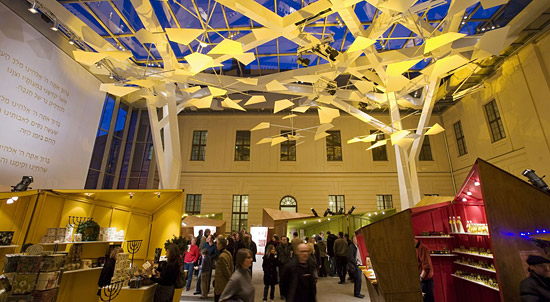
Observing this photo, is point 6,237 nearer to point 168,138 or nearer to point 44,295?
point 44,295

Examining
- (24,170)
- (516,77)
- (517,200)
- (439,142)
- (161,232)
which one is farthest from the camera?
(439,142)

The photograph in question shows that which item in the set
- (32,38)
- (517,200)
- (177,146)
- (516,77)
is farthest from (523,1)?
(32,38)

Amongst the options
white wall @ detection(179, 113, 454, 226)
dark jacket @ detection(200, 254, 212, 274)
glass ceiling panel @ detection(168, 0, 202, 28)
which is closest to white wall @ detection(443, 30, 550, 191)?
white wall @ detection(179, 113, 454, 226)

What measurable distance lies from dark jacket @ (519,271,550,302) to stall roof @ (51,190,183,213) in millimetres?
5492

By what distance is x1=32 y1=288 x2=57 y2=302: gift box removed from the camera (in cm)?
271

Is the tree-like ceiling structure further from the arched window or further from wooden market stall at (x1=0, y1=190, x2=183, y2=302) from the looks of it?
the arched window

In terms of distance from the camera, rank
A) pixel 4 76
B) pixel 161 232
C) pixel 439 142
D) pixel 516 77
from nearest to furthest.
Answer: pixel 161 232 < pixel 4 76 < pixel 516 77 < pixel 439 142

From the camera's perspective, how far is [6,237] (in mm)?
3836

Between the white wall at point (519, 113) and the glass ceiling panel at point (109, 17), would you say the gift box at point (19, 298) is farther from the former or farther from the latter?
the white wall at point (519, 113)

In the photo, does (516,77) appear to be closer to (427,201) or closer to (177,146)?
(427,201)

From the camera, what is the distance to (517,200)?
11.4 feet

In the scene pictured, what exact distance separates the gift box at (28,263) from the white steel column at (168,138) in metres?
5.85

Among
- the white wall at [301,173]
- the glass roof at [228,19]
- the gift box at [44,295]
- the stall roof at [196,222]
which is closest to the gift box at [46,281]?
the gift box at [44,295]

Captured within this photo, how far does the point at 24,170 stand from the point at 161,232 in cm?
454
